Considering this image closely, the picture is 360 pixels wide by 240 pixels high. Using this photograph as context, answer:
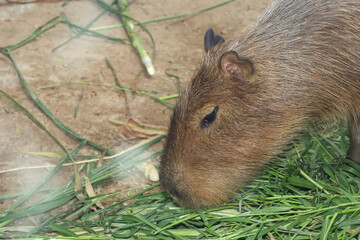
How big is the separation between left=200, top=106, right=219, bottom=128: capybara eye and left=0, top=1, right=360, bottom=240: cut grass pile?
759 millimetres

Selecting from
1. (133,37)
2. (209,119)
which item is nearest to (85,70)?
(133,37)

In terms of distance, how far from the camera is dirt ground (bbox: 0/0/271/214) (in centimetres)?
568

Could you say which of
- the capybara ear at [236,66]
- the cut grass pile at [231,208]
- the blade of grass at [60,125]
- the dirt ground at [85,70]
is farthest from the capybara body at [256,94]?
the blade of grass at [60,125]

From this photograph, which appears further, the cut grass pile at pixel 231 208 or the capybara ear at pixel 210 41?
the capybara ear at pixel 210 41

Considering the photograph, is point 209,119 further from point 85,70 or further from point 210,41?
point 85,70

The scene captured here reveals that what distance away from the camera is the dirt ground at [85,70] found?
224 inches

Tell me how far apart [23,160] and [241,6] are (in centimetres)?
419

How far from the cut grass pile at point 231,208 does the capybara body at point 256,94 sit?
0.90 feet

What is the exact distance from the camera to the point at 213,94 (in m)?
4.25

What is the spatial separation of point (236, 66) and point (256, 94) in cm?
28

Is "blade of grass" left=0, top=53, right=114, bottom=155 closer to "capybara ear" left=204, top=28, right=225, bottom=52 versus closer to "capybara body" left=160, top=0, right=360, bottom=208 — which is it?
"capybara body" left=160, top=0, right=360, bottom=208

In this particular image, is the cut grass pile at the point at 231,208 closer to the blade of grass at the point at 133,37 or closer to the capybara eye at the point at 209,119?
the capybara eye at the point at 209,119

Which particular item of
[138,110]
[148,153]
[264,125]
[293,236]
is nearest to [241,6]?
[138,110]

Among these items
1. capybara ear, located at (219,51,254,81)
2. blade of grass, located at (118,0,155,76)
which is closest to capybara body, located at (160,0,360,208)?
capybara ear, located at (219,51,254,81)
